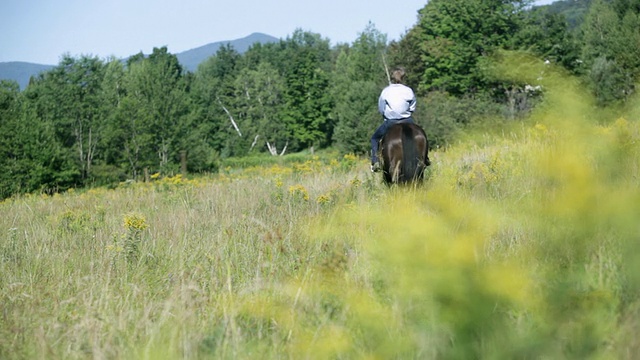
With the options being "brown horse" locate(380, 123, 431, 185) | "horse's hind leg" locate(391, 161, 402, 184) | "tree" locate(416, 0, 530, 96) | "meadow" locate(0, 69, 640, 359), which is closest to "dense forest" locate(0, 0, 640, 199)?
"tree" locate(416, 0, 530, 96)

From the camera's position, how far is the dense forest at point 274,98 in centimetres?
4628

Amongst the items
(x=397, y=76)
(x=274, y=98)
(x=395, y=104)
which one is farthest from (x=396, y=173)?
(x=274, y=98)

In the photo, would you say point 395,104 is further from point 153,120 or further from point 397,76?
point 153,120

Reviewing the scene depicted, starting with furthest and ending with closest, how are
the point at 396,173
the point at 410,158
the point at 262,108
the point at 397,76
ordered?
the point at 262,108 < the point at 397,76 < the point at 410,158 < the point at 396,173

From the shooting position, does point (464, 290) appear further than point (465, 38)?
No

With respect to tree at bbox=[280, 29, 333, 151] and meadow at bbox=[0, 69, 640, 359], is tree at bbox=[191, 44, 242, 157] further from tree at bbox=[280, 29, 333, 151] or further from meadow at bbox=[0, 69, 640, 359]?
meadow at bbox=[0, 69, 640, 359]

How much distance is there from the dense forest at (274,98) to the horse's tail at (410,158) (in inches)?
929

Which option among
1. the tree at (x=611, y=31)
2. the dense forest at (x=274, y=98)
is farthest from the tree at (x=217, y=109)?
the tree at (x=611, y=31)

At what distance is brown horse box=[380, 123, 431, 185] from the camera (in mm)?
8445

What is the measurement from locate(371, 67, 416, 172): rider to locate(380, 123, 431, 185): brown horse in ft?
1.15

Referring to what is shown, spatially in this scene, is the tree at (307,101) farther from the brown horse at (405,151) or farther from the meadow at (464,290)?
the meadow at (464,290)

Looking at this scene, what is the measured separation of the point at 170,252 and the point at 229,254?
0.60 m

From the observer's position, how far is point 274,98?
279 ft

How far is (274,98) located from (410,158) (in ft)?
256
